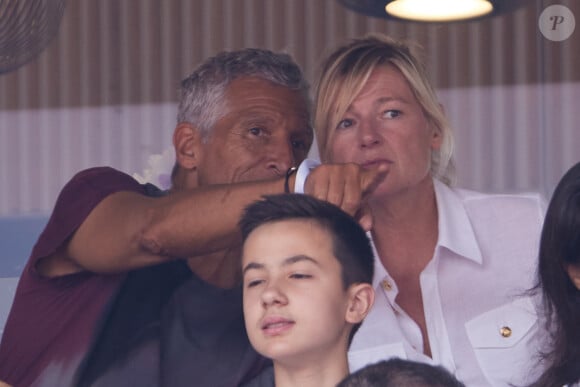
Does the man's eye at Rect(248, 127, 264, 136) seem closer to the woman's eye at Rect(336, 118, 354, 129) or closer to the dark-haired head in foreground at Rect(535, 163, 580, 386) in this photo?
the woman's eye at Rect(336, 118, 354, 129)

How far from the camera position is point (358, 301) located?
2312mm

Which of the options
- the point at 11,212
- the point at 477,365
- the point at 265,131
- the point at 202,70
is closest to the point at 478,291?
the point at 477,365

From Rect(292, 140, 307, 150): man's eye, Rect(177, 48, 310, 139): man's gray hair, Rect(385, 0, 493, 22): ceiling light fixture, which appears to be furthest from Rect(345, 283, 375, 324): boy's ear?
Rect(385, 0, 493, 22): ceiling light fixture

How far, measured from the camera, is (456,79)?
3656 millimetres

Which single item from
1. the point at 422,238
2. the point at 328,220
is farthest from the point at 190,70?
the point at 328,220

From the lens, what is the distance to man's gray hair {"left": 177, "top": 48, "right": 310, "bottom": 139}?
2.93m

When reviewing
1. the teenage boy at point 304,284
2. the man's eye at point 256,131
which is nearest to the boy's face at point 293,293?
the teenage boy at point 304,284

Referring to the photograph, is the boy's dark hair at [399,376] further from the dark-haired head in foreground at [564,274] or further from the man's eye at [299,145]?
the man's eye at [299,145]

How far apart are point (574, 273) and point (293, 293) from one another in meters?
0.58

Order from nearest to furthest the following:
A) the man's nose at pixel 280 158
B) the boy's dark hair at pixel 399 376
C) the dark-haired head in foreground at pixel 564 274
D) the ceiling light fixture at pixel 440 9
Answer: the boy's dark hair at pixel 399 376 < the dark-haired head in foreground at pixel 564 274 < the man's nose at pixel 280 158 < the ceiling light fixture at pixel 440 9

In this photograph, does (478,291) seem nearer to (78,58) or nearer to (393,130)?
(393,130)

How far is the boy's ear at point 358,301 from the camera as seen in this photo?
229 cm

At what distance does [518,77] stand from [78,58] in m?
1.28

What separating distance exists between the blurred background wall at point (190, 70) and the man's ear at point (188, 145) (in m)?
0.76
